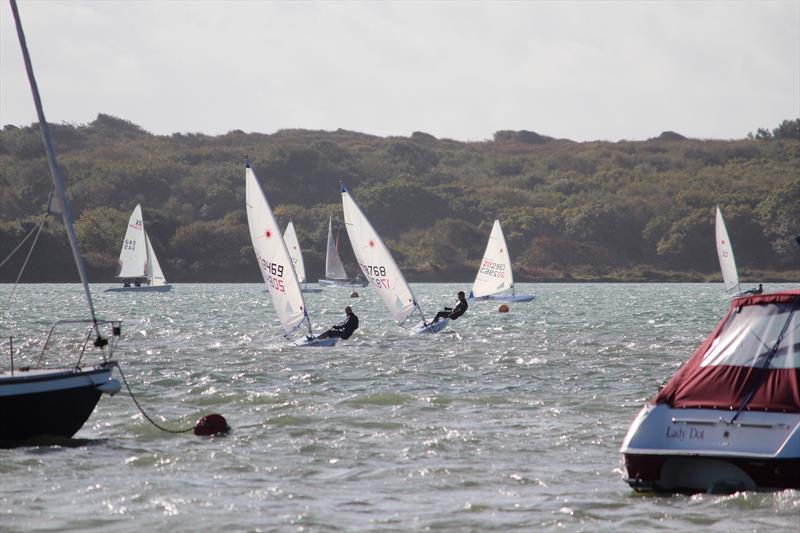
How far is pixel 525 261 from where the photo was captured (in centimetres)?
16362

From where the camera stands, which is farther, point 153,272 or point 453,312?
point 153,272

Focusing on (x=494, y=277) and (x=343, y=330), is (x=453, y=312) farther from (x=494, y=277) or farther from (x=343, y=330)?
(x=494, y=277)

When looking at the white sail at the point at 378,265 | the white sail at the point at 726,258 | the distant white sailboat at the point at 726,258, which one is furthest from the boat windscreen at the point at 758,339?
the white sail at the point at 726,258

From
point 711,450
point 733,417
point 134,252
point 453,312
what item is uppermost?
point 134,252

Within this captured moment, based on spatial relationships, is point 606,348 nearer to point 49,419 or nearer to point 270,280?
point 270,280

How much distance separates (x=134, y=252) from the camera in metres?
88.3

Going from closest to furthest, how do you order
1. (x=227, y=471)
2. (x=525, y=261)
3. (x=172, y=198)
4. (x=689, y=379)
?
(x=689, y=379)
(x=227, y=471)
(x=525, y=261)
(x=172, y=198)

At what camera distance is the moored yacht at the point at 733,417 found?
15.3 meters

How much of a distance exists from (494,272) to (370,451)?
160 feet

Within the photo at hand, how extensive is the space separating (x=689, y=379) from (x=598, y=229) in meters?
157

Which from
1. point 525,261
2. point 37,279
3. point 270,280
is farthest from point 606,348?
point 525,261

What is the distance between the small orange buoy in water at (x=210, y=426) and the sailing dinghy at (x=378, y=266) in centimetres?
2132

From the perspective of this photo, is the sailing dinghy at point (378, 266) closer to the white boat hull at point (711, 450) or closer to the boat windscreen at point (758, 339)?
the boat windscreen at point (758, 339)

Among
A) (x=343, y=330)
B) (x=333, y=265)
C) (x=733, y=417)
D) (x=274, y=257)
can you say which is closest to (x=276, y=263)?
(x=274, y=257)
